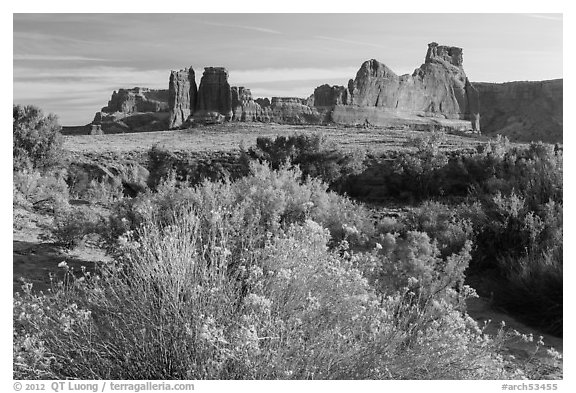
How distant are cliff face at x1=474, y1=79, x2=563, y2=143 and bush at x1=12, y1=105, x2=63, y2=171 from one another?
8250cm

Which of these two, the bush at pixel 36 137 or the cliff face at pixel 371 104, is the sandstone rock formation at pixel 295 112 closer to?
the cliff face at pixel 371 104

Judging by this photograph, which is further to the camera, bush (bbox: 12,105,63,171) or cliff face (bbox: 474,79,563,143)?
cliff face (bbox: 474,79,563,143)

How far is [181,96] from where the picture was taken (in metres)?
81.6

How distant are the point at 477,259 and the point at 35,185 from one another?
1063cm

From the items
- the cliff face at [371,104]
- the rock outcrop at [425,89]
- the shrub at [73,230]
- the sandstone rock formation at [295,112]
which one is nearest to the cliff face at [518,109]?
the cliff face at [371,104]

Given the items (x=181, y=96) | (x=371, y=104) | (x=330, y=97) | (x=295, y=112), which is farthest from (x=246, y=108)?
(x=371, y=104)

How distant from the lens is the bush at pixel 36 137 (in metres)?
19.4

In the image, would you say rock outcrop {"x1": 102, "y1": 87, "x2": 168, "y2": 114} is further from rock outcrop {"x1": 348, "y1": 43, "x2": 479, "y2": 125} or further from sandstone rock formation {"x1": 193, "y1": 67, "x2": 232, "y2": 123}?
rock outcrop {"x1": 348, "y1": 43, "x2": 479, "y2": 125}

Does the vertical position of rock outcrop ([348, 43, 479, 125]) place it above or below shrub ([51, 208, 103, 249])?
above

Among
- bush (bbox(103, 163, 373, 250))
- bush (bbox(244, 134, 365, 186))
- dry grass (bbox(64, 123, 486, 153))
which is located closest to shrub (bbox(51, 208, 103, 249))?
bush (bbox(103, 163, 373, 250))

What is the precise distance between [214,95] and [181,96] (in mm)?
4757

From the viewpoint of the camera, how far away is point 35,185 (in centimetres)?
1436

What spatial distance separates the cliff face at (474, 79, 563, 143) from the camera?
96438 mm
